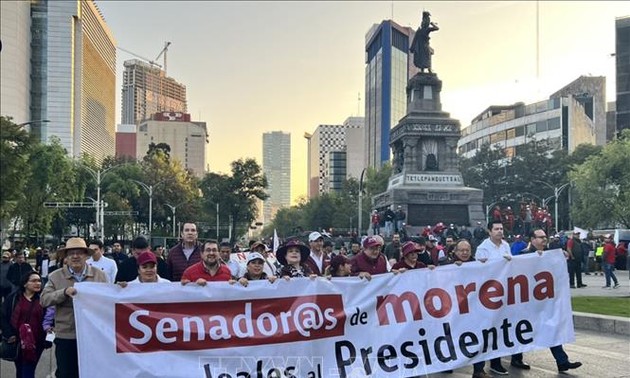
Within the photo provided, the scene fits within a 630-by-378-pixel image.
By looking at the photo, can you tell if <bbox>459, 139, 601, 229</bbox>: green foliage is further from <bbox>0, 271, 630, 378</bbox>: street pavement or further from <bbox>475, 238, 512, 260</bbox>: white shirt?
<bbox>475, 238, 512, 260</bbox>: white shirt

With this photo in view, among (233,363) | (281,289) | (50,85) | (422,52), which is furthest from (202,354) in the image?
(50,85)

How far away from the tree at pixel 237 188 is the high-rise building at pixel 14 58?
3055 cm

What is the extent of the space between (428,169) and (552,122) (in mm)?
61517

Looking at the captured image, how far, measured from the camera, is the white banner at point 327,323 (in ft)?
20.9

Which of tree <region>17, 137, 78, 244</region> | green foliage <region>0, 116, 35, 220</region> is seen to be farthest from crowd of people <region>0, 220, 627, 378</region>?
tree <region>17, 137, 78, 244</region>

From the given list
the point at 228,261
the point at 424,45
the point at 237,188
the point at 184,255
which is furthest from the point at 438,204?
the point at 237,188

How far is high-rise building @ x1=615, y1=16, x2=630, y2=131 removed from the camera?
241 feet

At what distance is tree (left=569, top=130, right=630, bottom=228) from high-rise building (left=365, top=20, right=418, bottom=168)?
318 ft

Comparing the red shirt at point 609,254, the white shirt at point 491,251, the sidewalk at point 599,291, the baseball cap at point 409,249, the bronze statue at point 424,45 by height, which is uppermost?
the bronze statue at point 424,45

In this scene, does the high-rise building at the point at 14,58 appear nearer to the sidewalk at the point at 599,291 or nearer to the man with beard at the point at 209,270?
the sidewalk at the point at 599,291

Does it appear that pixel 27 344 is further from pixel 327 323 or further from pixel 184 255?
pixel 327 323

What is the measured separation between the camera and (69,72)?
391ft

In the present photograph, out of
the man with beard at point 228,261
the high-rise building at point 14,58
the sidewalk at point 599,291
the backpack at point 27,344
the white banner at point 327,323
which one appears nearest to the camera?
the white banner at point 327,323

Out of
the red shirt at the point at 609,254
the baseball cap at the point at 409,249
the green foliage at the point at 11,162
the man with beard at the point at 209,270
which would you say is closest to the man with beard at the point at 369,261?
the baseball cap at the point at 409,249
